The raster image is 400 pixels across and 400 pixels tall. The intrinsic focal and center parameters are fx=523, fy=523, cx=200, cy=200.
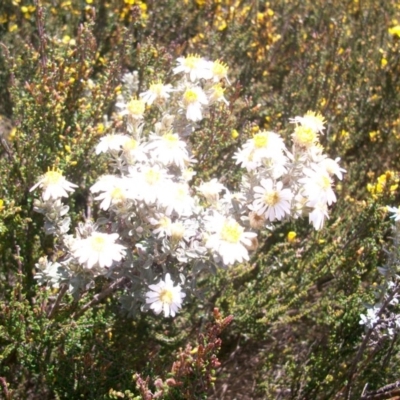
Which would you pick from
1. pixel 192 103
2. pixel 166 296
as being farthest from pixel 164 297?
pixel 192 103

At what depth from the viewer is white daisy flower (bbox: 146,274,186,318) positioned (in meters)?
1.82

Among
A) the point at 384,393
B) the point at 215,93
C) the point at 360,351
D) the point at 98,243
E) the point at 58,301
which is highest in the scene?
the point at 215,93

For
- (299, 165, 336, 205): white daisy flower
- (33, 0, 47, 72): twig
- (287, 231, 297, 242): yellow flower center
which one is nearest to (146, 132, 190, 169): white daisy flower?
(299, 165, 336, 205): white daisy flower

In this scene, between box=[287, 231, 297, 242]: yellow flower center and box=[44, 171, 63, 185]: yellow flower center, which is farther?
box=[287, 231, 297, 242]: yellow flower center

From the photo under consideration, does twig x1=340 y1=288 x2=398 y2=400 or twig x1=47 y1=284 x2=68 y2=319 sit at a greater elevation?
twig x1=47 y1=284 x2=68 y2=319

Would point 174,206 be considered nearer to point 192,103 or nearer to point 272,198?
point 272,198

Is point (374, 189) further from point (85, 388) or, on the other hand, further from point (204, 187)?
point (85, 388)

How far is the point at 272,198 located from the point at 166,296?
1.66 feet

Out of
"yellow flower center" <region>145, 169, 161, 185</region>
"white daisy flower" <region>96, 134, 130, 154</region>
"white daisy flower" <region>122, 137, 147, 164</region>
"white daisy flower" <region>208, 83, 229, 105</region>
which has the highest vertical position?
"white daisy flower" <region>208, 83, 229, 105</region>

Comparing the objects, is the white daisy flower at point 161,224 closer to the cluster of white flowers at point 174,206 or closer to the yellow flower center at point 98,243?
the cluster of white flowers at point 174,206

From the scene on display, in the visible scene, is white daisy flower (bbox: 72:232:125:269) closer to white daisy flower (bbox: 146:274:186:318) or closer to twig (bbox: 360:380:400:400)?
white daisy flower (bbox: 146:274:186:318)

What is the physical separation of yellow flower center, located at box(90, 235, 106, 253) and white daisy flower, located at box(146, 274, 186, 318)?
0.82 ft

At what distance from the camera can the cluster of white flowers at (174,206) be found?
5.63 feet

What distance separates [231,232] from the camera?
1.72 m
